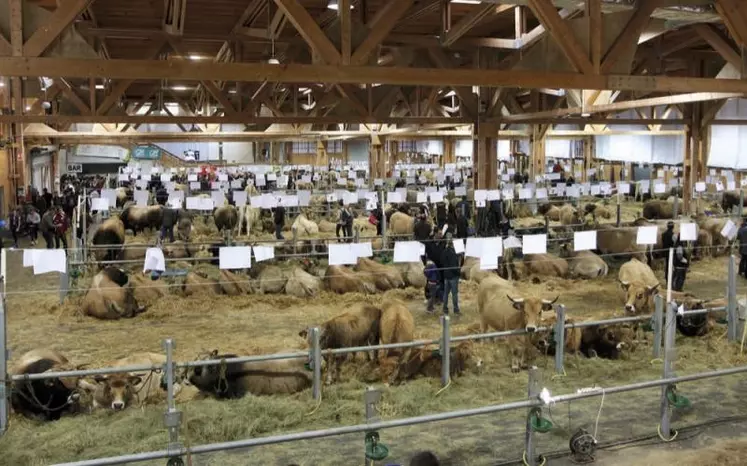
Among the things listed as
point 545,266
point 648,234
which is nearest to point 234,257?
point 648,234

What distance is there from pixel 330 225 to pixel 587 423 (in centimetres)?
1631

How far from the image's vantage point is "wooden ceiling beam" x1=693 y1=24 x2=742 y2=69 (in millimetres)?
11211

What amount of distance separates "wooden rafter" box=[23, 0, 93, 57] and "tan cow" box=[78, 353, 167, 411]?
3.65 m

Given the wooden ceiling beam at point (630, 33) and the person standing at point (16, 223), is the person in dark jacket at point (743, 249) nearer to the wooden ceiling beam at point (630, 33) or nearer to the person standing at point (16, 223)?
the wooden ceiling beam at point (630, 33)

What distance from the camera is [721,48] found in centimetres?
1188

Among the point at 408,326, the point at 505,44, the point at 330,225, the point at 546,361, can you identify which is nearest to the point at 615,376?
the point at 546,361

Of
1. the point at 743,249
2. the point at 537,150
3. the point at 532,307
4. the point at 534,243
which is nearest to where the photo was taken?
the point at 532,307

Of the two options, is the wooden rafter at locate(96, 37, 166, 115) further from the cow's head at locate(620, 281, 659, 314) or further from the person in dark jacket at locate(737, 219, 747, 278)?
the person in dark jacket at locate(737, 219, 747, 278)

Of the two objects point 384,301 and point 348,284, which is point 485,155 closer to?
point 348,284

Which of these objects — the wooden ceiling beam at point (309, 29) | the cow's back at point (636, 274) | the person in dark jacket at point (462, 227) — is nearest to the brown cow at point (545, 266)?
the cow's back at point (636, 274)

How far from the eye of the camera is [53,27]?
7.24 m

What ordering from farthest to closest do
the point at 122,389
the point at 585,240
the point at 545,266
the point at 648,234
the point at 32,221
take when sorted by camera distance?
the point at 32,221
the point at 545,266
the point at 648,234
the point at 585,240
the point at 122,389

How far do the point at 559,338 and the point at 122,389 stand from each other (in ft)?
17.9

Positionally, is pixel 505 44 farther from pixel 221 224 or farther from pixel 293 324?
pixel 221 224
